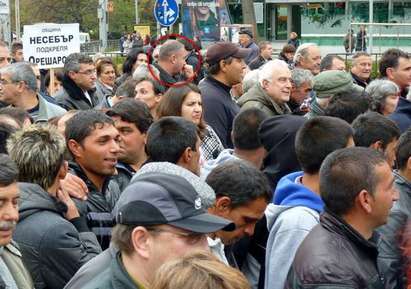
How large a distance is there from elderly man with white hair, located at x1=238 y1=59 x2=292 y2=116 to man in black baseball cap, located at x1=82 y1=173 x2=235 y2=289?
458cm

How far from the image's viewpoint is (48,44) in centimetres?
1122

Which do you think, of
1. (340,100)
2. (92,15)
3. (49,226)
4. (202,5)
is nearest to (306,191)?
(49,226)

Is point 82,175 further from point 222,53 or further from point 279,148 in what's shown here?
point 222,53

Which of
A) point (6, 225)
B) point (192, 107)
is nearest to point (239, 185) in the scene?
point (6, 225)

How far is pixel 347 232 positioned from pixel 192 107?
9.50ft

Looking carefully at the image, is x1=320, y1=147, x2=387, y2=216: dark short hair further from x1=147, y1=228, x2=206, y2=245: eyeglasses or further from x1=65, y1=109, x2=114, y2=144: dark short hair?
x1=65, y1=109, x2=114, y2=144: dark short hair

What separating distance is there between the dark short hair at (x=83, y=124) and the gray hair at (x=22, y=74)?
10.6ft

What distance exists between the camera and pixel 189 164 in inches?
202

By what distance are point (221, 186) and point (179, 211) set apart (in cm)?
161

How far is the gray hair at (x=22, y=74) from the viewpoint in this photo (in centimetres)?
832

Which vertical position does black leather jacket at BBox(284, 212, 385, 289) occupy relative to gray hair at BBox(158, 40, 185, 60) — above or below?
below

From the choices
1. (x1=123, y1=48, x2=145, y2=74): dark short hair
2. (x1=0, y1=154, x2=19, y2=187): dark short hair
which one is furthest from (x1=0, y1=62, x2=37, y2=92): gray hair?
(x1=0, y1=154, x2=19, y2=187): dark short hair

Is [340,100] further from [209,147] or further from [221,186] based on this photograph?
[221,186]

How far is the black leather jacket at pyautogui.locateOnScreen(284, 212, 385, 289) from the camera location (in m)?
3.64
